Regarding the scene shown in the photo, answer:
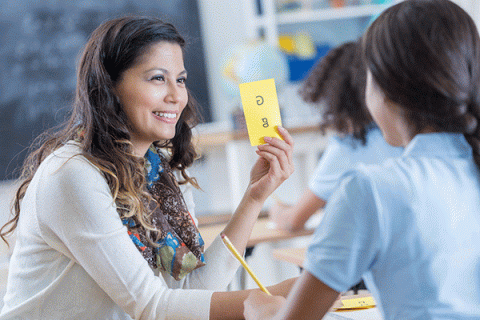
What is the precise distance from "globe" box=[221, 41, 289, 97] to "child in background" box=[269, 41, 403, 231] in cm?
84

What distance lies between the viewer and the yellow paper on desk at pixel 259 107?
4.03ft

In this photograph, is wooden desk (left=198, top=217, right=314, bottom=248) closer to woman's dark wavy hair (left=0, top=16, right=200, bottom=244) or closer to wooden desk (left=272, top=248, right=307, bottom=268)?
wooden desk (left=272, top=248, right=307, bottom=268)

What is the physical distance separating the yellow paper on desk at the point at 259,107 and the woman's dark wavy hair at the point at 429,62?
405 millimetres

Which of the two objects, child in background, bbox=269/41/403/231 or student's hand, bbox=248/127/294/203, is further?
child in background, bbox=269/41/403/231

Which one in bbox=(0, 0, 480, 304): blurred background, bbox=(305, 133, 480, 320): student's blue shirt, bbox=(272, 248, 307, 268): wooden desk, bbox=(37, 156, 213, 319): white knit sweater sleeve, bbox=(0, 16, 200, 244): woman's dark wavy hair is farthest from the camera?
bbox=(0, 0, 480, 304): blurred background

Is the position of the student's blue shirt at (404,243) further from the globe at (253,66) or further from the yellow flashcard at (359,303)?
the globe at (253,66)

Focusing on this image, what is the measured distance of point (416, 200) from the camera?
0.78 m

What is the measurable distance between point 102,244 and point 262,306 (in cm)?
38

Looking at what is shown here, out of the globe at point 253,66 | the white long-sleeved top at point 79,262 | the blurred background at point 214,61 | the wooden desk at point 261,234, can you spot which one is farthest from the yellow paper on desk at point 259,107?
the globe at point 253,66

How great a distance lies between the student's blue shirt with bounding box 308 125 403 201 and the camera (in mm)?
2191

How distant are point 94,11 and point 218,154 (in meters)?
1.25

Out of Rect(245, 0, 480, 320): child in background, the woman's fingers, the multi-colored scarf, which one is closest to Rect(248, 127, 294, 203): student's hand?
the woman's fingers

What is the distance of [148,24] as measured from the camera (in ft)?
4.43

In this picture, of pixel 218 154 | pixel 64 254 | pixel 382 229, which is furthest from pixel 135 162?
pixel 218 154
